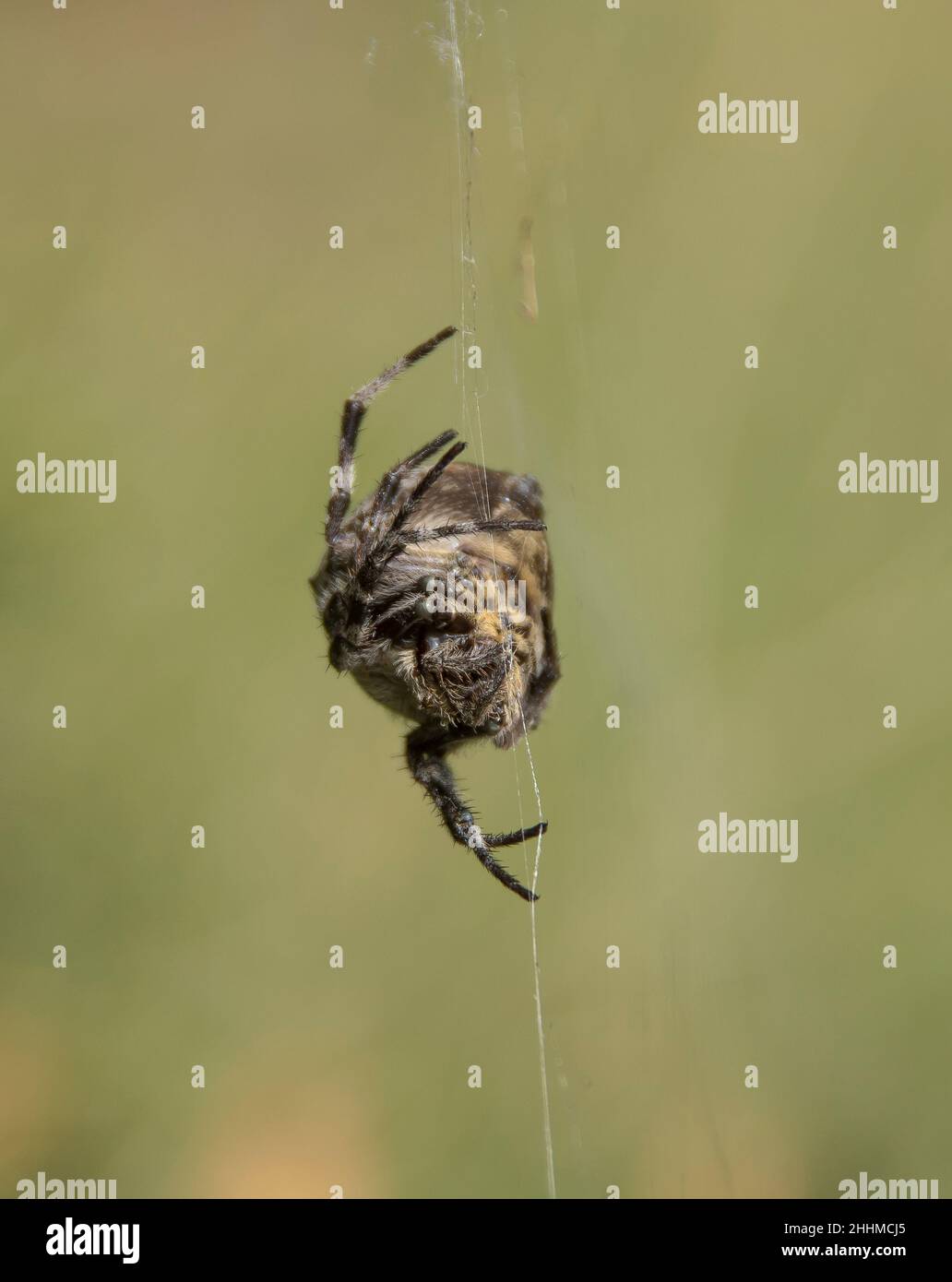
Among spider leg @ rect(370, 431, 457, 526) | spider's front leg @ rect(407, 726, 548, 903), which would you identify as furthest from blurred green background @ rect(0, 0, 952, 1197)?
spider leg @ rect(370, 431, 457, 526)

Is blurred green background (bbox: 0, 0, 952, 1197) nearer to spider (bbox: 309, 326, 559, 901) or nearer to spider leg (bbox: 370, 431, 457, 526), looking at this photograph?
spider (bbox: 309, 326, 559, 901)

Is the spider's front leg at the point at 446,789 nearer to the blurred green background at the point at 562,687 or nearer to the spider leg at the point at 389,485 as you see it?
the spider leg at the point at 389,485

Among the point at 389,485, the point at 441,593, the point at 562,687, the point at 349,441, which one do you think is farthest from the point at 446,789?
the point at 562,687

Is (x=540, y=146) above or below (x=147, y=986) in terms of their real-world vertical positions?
above

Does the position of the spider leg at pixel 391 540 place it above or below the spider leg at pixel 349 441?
below

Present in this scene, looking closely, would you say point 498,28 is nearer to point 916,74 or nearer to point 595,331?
point 595,331

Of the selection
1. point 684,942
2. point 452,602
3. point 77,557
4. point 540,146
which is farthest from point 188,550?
point 452,602

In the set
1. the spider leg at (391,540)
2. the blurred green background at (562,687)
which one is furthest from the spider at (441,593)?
the blurred green background at (562,687)
